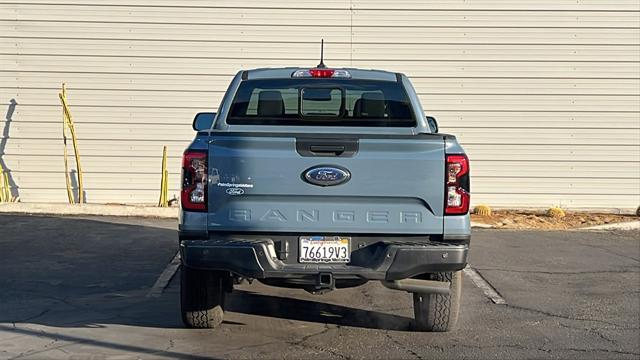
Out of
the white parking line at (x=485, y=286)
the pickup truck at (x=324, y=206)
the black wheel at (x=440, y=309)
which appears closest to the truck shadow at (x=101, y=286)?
the black wheel at (x=440, y=309)

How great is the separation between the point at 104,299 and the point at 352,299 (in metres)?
2.28

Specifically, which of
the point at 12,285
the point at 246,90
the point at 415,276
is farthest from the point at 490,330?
the point at 12,285

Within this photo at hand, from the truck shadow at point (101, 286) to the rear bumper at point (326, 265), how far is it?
1.37 meters

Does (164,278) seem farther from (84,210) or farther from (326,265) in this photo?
(84,210)

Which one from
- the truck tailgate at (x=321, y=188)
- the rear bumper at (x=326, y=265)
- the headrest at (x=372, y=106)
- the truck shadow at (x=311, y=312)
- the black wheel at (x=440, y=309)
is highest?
the headrest at (x=372, y=106)

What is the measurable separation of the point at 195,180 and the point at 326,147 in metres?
0.91

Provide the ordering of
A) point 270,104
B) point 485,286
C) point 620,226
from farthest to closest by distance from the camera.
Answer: point 620,226 < point 485,286 < point 270,104

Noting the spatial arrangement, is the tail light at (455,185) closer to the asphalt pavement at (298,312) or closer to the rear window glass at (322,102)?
the asphalt pavement at (298,312)

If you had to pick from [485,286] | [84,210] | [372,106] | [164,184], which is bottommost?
[84,210]

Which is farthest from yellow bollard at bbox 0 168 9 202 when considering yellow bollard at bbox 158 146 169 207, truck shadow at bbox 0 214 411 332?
yellow bollard at bbox 158 146 169 207

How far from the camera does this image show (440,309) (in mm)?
6949

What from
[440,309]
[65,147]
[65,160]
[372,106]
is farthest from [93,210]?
[440,309]

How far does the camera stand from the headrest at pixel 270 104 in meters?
7.40

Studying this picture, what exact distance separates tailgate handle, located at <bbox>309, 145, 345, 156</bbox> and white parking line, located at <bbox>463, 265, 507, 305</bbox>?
307cm
